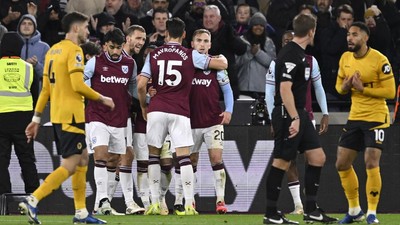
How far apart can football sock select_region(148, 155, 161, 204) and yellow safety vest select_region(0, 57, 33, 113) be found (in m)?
2.33

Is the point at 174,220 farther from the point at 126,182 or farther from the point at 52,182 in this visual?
the point at 126,182

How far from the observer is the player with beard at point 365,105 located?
47.9 feet

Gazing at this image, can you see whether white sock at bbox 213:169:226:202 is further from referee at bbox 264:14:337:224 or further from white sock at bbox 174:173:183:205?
referee at bbox 264:14:337:224

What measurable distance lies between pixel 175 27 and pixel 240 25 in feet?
18.7

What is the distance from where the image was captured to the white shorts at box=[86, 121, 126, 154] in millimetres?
16562

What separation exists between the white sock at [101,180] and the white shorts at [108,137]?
0.34m

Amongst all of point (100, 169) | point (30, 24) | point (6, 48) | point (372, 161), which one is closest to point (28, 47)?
point (30, 24)

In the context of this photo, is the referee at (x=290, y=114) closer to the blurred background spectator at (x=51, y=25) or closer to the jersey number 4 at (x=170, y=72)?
the jersey number 4 at (x=170, y=72)

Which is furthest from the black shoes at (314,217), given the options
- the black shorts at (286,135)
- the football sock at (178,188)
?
the football sock at (178,188)

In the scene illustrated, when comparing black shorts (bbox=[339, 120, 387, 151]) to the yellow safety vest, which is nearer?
black shorts (bbox=[339, 120, 387, 151])

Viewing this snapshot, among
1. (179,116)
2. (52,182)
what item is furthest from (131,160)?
(52,182)

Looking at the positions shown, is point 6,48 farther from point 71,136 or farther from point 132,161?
point 71,136

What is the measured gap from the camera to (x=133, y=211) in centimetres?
1714

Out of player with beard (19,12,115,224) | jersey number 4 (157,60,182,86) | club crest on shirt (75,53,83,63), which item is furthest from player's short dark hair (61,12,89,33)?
jersey number 4 (157,60,182,86)
